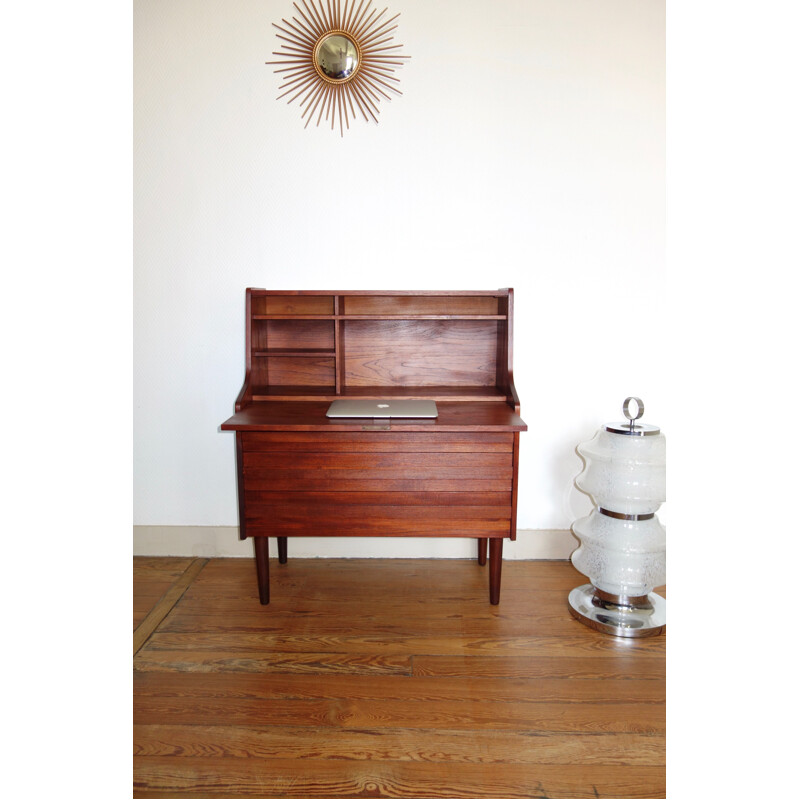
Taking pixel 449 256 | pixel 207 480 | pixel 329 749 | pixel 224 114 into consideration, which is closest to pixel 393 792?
pixel 329 749

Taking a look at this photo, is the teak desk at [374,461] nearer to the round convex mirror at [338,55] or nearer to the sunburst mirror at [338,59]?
the sunburst mirror at [338,59]

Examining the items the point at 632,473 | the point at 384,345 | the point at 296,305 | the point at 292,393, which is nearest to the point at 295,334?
the point at 296,305

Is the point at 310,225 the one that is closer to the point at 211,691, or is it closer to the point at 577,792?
the point at 211,691

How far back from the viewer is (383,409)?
6.91 feet

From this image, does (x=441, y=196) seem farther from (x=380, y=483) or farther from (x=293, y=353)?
(x=380, y=483)

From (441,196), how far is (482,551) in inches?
56.8

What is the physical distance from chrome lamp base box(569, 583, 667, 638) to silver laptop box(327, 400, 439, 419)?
2.75 feet

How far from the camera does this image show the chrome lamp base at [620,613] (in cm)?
193

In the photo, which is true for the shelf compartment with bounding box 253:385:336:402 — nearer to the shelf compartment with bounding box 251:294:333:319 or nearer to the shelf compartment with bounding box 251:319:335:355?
the shelf compartment with bounding box 251:319:335:355

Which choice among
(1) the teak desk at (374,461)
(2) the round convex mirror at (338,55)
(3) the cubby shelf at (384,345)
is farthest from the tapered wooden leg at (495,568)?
(2) the round convex mirror at (338,55)

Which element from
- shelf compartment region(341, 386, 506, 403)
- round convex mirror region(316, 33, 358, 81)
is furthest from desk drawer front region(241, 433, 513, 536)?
round convex mirror region(316, 33, 358, 81)

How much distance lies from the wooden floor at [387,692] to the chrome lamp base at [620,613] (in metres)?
0.04

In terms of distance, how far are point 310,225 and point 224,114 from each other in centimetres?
54

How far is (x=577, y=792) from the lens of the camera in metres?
1.29
